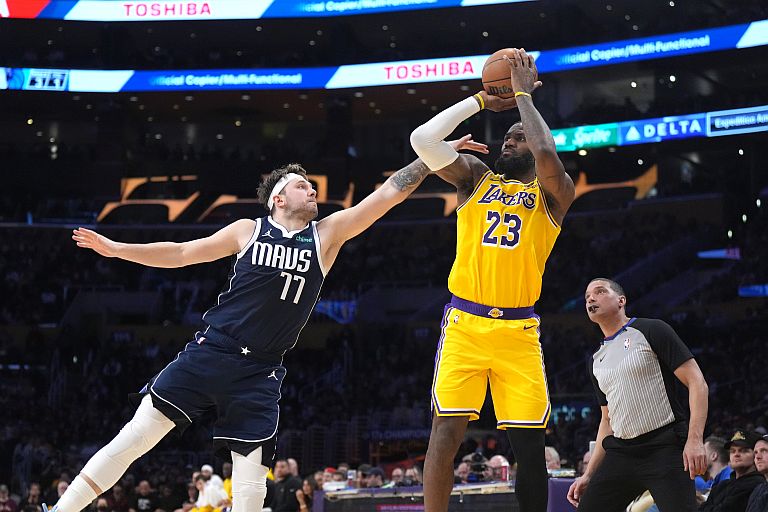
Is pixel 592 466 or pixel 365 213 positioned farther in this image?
pixel 592 466

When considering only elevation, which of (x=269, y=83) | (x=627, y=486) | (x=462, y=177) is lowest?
(x=627, y=486)

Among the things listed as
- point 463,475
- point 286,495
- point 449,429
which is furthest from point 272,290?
point 286,495

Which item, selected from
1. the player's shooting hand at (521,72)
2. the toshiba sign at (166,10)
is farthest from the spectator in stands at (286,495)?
the toshiba sign at (166,10)

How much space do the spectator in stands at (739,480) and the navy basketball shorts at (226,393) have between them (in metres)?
3.71

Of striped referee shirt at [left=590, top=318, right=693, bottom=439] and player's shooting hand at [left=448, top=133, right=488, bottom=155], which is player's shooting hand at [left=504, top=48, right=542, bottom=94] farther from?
striped referee shirt at [left=590, top=318, right=693, bottom=439]

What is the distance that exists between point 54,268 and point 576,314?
1587cm

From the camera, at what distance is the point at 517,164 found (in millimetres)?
6098

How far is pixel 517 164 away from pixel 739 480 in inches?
127

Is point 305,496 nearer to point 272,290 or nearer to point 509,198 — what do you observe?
point 272,290

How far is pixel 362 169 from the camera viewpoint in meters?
33.8

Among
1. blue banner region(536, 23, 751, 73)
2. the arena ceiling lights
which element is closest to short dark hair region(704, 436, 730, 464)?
blue banner region(536, 23, 751, 73)

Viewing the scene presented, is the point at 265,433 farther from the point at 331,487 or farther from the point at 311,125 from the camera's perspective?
the point at 311,125

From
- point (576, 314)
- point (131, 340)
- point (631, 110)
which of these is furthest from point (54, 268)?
point (631, 110)

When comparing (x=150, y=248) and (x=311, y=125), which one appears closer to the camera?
(x=150, y=248)
